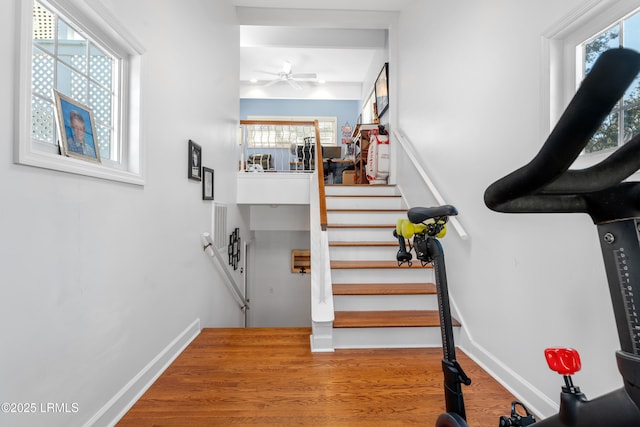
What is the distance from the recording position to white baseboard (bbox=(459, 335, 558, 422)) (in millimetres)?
1638

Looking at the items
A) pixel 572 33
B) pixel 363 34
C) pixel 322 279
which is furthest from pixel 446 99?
pixel 363 34

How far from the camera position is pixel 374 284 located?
118 inches

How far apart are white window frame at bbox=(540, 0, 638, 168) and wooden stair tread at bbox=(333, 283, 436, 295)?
159 cm

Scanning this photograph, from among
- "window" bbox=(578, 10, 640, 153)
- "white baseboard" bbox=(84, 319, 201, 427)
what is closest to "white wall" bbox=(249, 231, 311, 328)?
"white baseboard" bbox=(84, 319, 201, 427)

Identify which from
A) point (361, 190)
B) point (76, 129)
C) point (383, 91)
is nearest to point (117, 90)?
point (76, 129)

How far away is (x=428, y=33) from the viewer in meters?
3.37

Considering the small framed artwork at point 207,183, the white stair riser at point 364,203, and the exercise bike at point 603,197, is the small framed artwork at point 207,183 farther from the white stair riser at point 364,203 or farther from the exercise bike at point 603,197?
the exercise bike at point 603,197

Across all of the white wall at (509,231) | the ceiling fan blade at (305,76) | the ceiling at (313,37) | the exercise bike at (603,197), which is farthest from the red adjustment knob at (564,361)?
the ceiling fan blade at (305,76)

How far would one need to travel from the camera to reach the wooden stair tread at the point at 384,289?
2.73 metres

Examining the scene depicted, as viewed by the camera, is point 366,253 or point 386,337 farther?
point 366,253

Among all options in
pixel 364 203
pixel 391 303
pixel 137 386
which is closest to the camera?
pixel 137 386

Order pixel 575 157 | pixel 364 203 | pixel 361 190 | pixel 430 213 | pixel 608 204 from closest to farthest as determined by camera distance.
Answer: pixel 575 157 < pixel 608 204 < pixel 430 213 < pixel 364 203 < pixel 361 190

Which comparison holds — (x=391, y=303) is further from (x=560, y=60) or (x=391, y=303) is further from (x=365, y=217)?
(x=560, y=60)

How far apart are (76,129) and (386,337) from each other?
7.67 ft
